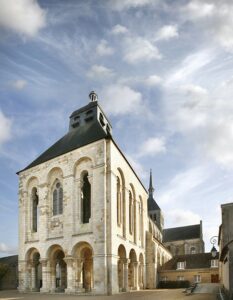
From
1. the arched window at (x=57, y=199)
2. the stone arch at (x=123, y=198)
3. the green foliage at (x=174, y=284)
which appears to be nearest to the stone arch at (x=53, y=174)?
the arched window at (x=57, y=199)

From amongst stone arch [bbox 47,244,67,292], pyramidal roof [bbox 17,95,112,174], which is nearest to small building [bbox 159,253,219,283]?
stone arch [bbox 47,244,67,292]

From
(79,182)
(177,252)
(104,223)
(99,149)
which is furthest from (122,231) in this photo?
(177,252)

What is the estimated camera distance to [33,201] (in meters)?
32.1

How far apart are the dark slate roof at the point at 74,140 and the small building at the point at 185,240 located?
46783mm

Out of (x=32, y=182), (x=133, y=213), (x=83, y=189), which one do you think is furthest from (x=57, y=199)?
(x=133, y=213)

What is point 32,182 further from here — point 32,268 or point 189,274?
point 189,274

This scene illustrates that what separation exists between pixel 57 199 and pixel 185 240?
49.6 metres

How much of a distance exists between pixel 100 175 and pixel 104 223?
3.75m

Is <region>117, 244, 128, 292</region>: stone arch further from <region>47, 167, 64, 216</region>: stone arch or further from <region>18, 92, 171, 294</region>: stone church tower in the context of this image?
<region>47, 167, 64, 216</region>: stone arch

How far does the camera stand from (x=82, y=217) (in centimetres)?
2727

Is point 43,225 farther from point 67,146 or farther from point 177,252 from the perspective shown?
point 177,252

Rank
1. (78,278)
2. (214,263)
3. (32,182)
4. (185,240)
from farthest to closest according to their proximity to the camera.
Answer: (185,240) → (214,263) → (32,182) → (78,278)

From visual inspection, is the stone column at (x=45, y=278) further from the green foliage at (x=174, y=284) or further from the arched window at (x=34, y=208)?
the green foliage at (x=174, y=284)

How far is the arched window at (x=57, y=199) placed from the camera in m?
29.0
